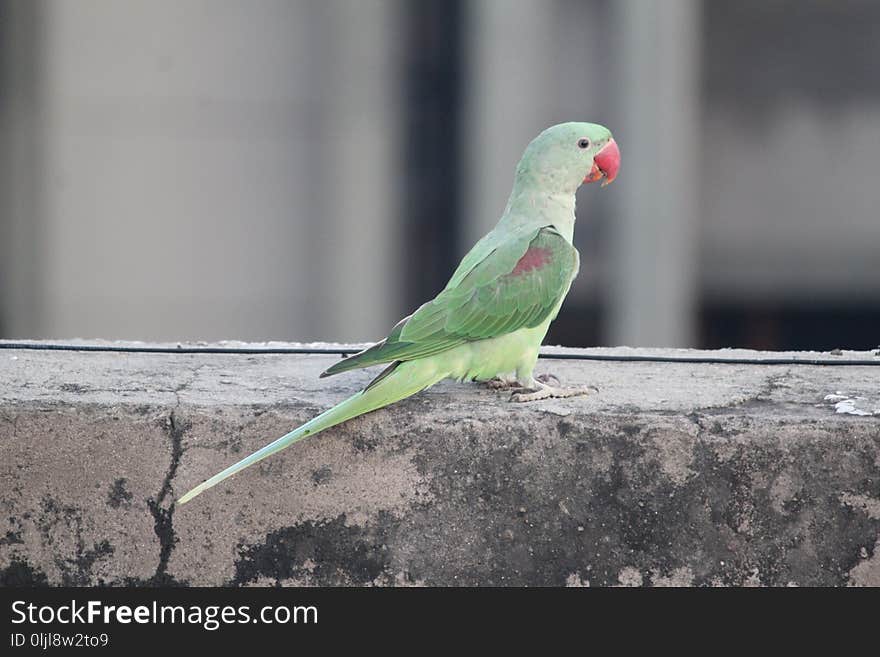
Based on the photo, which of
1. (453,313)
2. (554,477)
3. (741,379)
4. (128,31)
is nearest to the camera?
(554,477)

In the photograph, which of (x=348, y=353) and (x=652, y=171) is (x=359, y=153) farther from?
(x=348, y=353)

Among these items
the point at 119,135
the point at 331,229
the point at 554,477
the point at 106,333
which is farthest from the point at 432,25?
the point at 554,477

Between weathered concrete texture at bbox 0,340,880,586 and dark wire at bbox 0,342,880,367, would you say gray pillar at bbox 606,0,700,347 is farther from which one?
weathered concrete texture at bbox 0,340,880,586

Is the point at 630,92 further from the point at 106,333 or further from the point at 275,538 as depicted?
the point at 275,538

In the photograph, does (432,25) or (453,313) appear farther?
(432,25)

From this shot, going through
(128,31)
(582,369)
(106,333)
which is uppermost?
(128,31)

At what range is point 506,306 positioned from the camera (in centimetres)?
285

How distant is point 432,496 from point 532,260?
0.60 meters

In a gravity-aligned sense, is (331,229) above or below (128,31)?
below

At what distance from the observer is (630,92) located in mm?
7402

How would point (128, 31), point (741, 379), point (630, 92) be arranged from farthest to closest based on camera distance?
point (128, 31) → point (630, 92) → point (741, 379)

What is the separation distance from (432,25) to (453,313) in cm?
558

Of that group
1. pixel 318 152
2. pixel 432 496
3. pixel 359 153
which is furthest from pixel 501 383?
pixel 318 152

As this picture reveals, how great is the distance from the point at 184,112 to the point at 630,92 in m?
2.63
